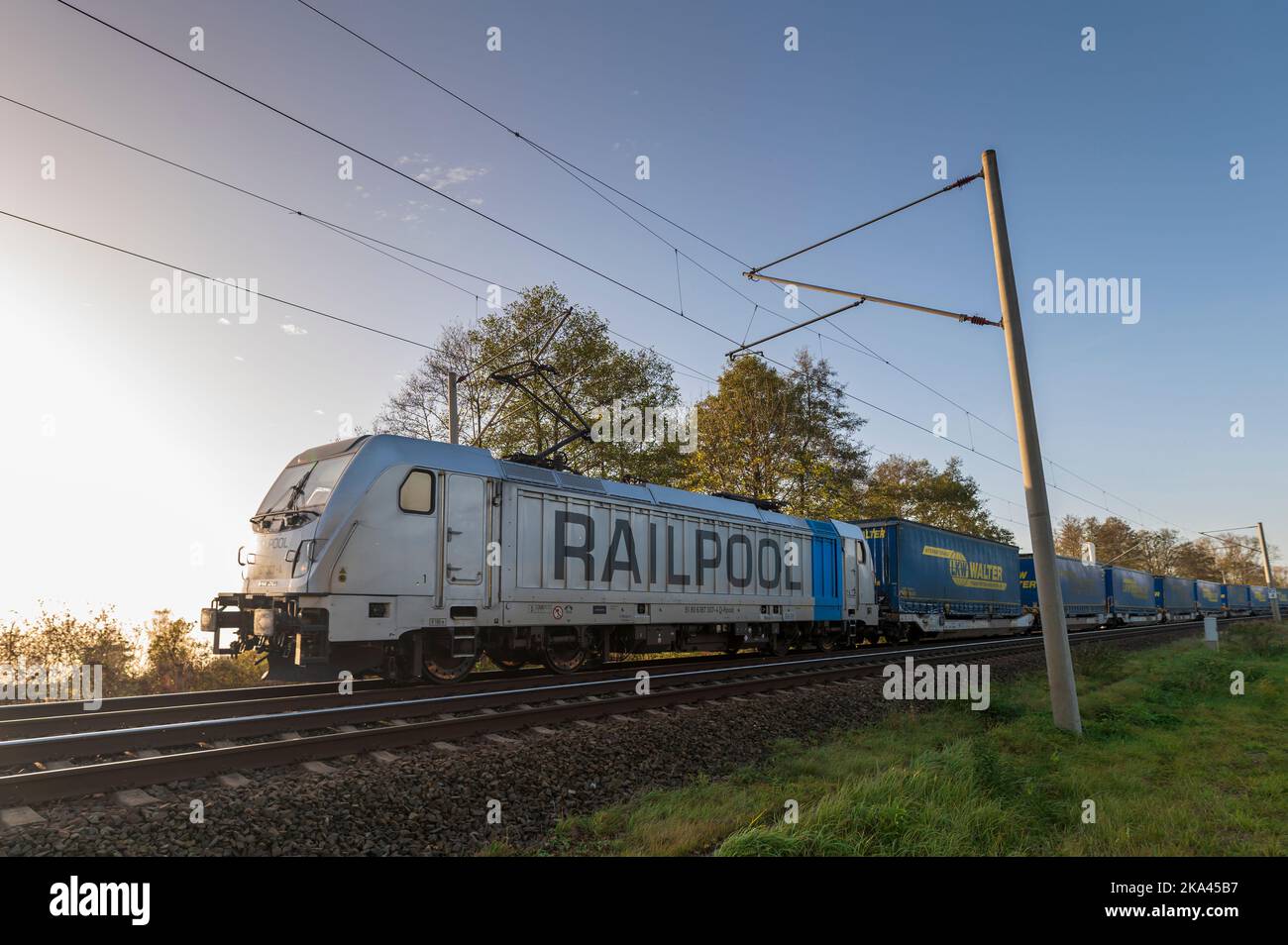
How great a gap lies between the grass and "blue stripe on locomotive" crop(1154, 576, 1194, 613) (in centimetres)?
4790

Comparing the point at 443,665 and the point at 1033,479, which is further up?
the point at 1033,479

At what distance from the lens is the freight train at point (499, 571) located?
10.4 metres

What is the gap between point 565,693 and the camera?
35.8ft

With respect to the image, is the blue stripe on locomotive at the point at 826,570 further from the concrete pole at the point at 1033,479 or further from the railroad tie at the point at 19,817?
the railroad tie at the point at 19,817

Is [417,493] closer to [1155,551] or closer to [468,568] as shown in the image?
[468,568]

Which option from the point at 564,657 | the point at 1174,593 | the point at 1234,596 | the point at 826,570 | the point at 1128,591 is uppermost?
the point at 826,570

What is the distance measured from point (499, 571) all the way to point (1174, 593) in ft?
203

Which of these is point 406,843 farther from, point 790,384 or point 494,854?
point 790,384

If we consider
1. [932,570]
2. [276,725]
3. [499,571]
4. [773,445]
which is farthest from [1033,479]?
[773,445]

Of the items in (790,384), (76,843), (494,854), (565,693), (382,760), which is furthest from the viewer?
(790,384)

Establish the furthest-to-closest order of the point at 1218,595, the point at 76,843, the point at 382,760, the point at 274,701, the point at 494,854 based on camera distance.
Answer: the point at 1218,595, the point at 274,701, the point at 382,760, the point at 494,854, the point at 76,843

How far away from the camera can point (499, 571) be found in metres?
12.6
